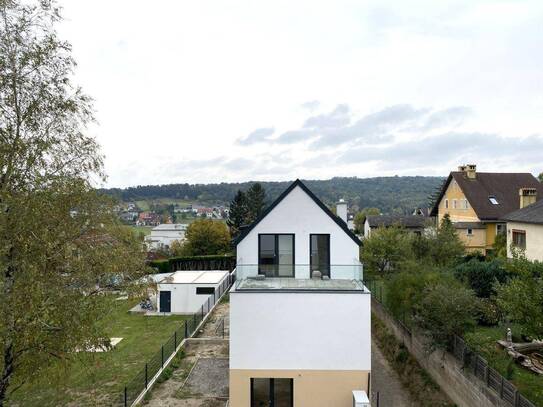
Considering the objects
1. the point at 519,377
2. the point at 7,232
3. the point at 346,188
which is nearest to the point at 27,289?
the point at 7,232

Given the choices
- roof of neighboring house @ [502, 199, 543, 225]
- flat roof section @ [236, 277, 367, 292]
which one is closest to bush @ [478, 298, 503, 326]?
roof of neighboring house @ [502, 199, 543, 225]

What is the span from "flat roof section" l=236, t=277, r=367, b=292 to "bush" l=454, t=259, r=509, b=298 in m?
10.4

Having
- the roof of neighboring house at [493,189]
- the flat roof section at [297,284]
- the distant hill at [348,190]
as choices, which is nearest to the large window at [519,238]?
the roof of neighboring house at [493,189]

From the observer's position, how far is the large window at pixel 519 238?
22.7 metres

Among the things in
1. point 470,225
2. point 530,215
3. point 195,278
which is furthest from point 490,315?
point 195,278

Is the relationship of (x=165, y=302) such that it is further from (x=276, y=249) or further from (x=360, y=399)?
(x=360, y=399)

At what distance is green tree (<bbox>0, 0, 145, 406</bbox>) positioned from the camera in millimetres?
7672

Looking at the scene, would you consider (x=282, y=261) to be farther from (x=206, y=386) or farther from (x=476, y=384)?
(x=476, y=384)

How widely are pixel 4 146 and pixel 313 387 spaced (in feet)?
34.8

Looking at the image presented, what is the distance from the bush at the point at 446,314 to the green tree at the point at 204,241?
35488 millimetres

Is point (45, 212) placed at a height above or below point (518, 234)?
above

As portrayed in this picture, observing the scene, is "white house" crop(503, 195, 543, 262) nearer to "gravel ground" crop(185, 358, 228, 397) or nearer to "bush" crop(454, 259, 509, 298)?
"bush" crop(454, 259, 509, 298)

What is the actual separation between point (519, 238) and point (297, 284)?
685 inches

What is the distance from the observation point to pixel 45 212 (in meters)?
8.18
